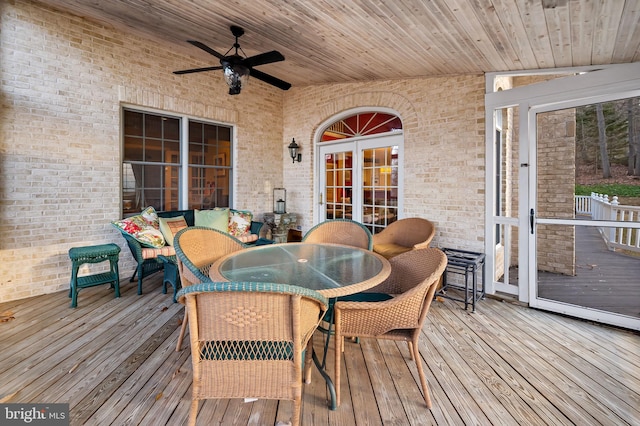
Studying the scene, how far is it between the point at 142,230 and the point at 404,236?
3453 mm

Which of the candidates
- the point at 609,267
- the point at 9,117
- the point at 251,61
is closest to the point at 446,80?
the point at 251,61

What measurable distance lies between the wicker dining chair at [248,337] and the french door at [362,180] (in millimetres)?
3660

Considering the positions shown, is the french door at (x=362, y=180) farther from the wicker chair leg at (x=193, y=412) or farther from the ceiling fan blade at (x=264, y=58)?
the wicker chair leg at (x=193, y=412)

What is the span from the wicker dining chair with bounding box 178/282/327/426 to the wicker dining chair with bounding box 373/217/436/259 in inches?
101

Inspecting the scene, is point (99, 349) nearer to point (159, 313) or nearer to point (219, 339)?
Result: point (159, 313)

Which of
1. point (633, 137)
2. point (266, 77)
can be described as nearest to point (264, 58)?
point (266, 77)

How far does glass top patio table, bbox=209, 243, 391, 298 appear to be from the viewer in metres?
1.79

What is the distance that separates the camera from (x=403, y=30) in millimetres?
2947

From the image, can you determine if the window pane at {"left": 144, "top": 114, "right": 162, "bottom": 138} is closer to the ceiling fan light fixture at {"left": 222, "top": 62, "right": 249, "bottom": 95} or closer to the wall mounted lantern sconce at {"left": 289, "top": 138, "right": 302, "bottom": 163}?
the ceiling fan light fixture at {"left": 222, "top": 62, "right": 249, "bottom": 95}

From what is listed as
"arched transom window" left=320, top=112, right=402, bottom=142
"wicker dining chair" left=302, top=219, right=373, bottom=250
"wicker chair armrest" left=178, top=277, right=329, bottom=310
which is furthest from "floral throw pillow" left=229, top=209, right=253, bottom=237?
"wicker chair armrest" left=178, top=277, right=329, bottom=310

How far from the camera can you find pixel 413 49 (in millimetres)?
3365

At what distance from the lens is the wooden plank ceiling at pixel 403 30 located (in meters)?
2.41

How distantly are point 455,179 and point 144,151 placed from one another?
177 inches

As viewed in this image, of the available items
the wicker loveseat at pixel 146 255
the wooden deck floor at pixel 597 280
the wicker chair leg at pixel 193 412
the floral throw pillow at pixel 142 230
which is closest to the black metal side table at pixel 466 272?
the wooden deck floor at pixel 597 280
